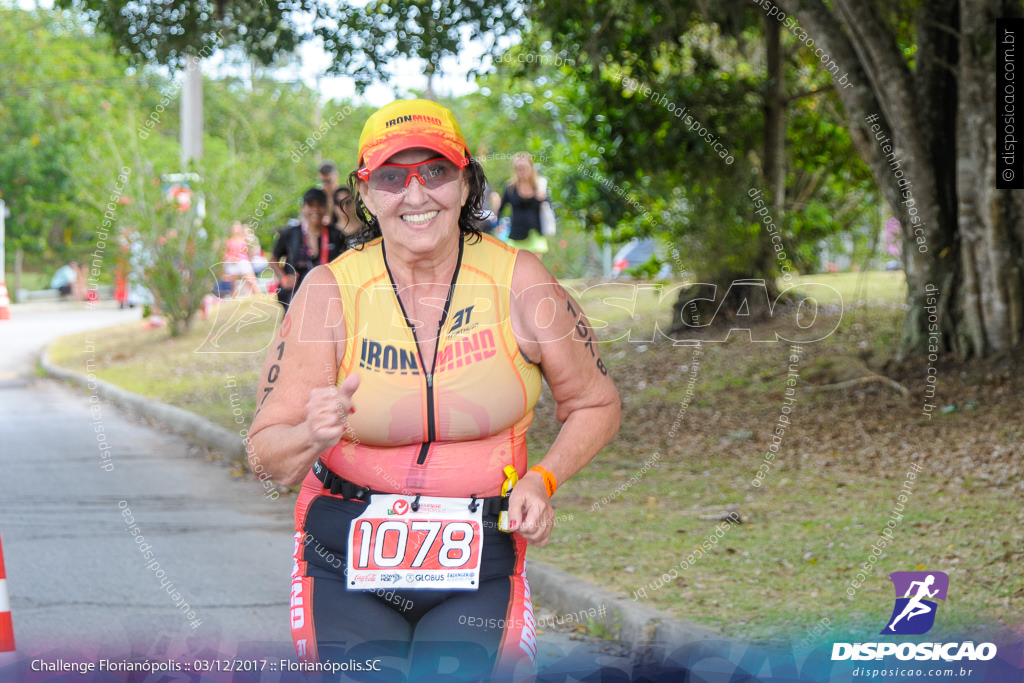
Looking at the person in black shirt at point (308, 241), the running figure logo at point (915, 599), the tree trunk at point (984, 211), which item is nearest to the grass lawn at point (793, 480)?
the running figure logo at point (915, 599)

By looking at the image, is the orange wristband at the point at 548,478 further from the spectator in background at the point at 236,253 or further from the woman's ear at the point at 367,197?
the spectator in background at the point at 236,253

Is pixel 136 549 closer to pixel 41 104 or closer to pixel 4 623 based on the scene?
pixel 4 623

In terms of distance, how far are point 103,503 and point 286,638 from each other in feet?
Answer: 10.8

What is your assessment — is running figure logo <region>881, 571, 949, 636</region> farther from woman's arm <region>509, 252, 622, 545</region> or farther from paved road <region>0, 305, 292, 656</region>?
paved road <region>0, 305, 292, 656</region>

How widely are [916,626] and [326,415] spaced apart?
9.82 feet

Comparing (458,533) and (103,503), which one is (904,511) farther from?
(103,503)

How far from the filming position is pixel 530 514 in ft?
8.73

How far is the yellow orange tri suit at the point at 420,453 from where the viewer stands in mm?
2701

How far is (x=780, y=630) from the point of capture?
473cm

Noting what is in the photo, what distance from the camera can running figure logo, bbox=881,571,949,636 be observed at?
14.7 feet

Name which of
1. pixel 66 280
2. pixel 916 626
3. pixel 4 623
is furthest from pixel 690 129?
pixel 66 280

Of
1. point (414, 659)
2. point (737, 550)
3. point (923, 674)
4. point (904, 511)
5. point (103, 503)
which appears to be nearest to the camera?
point (414, 659)

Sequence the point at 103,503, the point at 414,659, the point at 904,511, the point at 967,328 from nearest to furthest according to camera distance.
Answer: the point at 414,659 < the point at 904,511 < the point at 103,503 < the point at 967,328

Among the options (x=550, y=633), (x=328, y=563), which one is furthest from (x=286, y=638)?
(x=328, y=563)
